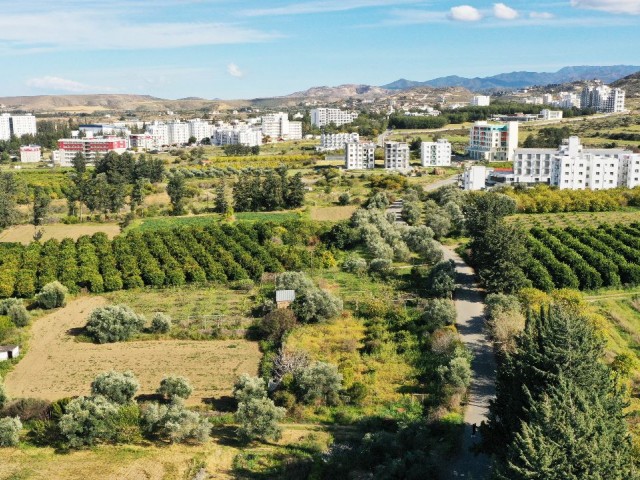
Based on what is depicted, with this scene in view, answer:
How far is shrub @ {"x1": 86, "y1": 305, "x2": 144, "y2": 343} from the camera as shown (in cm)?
2816

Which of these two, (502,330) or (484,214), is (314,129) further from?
(502,330)

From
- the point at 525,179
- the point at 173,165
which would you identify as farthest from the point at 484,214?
the point at 173,165

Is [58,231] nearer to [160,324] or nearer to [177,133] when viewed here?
[160,324]

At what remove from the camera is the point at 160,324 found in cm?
2869

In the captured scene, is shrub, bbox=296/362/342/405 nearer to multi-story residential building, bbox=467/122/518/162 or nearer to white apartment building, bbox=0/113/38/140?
multi-story residential building, bbox=467/122/518/162

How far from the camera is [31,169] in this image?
87.4 meters

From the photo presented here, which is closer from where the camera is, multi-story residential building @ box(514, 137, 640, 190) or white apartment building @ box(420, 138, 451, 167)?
multi-story residential building @ box(514, 137, 640, 190)

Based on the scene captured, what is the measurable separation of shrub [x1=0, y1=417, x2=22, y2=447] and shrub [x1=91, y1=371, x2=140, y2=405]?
8.26 feet

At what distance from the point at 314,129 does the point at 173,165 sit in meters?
60.5

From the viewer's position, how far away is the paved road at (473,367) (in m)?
17.8

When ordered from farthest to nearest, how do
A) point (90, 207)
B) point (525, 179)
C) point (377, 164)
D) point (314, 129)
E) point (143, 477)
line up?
point (314, 129), point (377, 164), point (525, 179), point (90, 207), point (143, 477)

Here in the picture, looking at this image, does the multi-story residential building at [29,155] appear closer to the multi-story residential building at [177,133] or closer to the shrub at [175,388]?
the multi-story residential building at [177,133]

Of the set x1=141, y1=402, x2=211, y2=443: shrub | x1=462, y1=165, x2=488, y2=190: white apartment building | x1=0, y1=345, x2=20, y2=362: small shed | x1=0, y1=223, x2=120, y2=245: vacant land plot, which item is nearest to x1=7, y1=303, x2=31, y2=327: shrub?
x1=0, y1=345, x2=20, y2=362: small shed

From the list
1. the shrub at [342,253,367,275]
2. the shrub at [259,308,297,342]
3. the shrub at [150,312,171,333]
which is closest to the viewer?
the shrub at [259,308,297,342]
